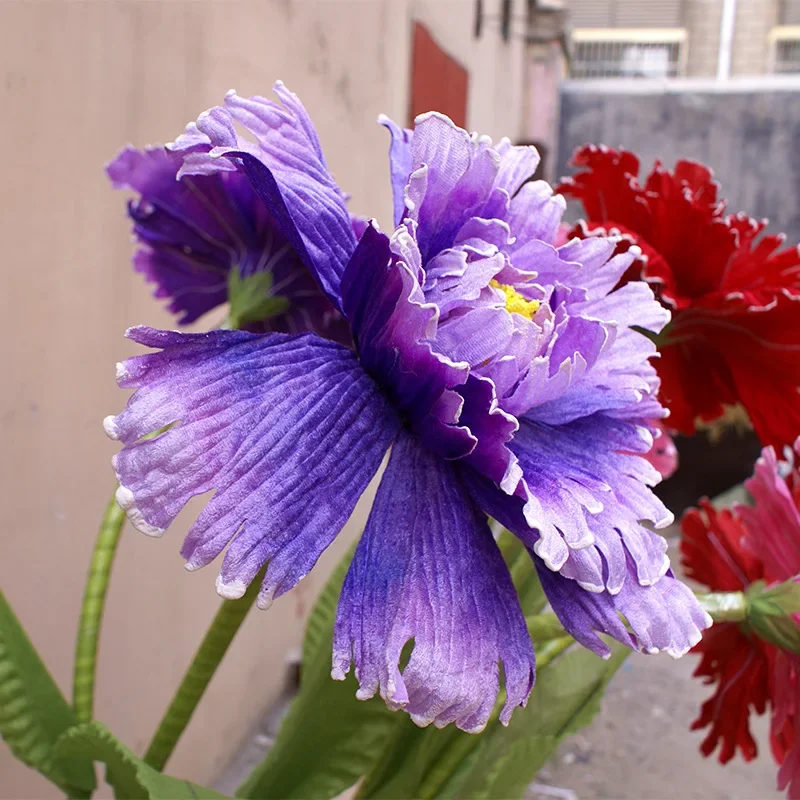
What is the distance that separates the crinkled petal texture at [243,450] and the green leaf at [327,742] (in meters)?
0.11

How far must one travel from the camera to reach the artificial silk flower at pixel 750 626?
10.1 inches

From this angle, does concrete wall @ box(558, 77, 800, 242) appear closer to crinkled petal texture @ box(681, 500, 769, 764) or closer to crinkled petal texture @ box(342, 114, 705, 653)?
crinkled petal texture @ box(681, 500, 769, 764)

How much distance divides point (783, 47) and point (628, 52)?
3.97 feet

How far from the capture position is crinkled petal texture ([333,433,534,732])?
0.15 meters

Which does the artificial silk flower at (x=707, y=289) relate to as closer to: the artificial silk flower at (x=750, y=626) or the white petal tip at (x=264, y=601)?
the artificial silk flower at (x=750, y=626)

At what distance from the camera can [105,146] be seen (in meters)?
0.47

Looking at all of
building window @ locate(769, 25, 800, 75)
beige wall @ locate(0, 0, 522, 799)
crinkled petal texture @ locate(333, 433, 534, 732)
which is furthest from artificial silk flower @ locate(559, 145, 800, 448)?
building window @ locate(769, 25, 800, 75)

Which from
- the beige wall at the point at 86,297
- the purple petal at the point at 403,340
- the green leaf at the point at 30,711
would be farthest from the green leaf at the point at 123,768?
the beige wall at the point at 86,297

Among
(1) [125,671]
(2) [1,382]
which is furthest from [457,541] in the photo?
(1) [125,671]

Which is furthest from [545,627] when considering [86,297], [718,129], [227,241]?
[718,129]

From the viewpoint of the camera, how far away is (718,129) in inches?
135

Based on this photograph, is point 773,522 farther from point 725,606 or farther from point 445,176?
point 445,176

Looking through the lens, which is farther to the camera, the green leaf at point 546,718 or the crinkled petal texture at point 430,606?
the green leaf at point 546,718

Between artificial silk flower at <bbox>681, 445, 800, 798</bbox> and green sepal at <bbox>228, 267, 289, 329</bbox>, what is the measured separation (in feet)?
0.57
